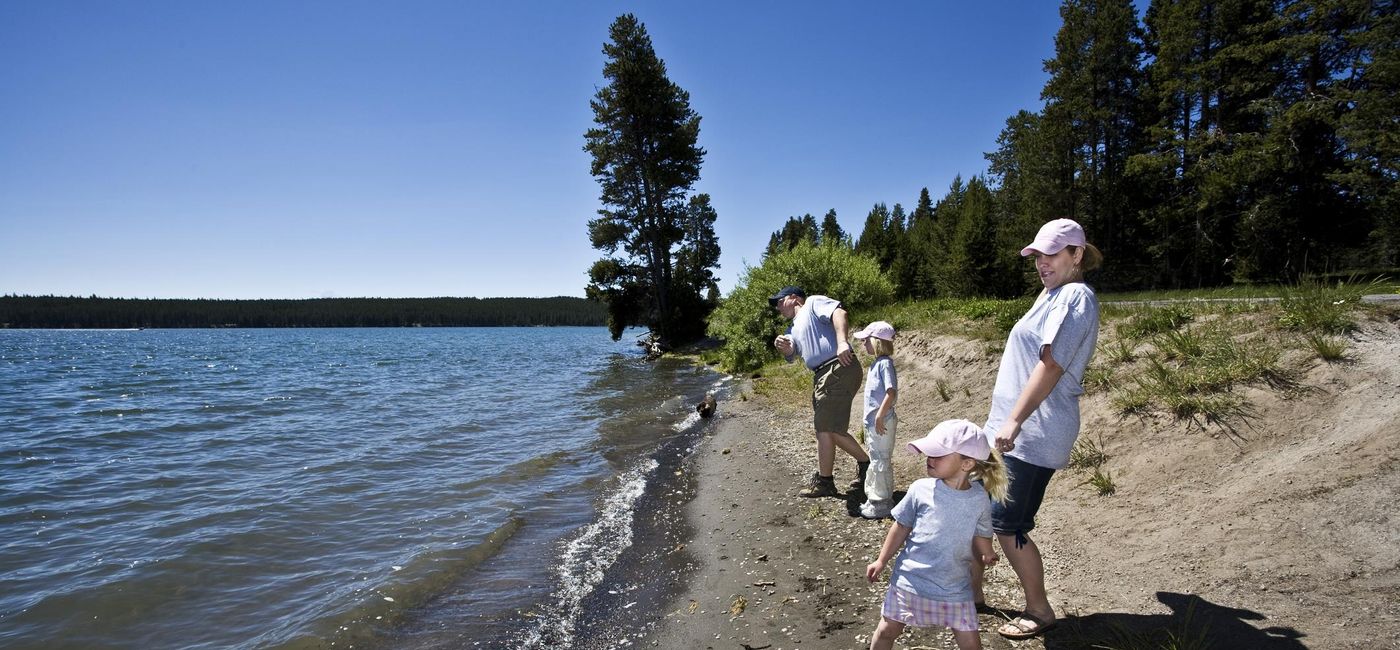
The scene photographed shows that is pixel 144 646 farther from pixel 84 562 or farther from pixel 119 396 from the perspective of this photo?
pixel 119 396

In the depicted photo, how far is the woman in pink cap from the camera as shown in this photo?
9.82ft

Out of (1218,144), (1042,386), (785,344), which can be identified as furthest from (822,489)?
(1218,144)

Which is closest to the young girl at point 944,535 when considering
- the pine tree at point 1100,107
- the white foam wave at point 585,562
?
the white foam wave at point 585,562

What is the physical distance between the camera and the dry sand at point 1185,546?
3266mm

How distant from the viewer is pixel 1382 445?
4.02 metres

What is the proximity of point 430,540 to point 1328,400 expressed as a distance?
8634 millimetres

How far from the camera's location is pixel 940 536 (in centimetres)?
282

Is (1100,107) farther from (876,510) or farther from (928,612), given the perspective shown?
(928,612)

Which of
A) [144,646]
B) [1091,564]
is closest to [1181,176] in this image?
[1091,564]

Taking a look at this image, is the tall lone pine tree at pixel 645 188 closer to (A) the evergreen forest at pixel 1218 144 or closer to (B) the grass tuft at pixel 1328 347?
(A) the evergreen forest at pixel 1218 144

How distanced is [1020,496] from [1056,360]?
2.56 feet

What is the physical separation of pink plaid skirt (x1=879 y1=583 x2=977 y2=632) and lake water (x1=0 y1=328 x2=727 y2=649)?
221 centimetres

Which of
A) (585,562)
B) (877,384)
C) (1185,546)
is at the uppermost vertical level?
(877,384)

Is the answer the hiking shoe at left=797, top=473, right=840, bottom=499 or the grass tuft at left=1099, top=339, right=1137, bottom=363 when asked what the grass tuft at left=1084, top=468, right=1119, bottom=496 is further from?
the hiking shoe at left=797, top=473, right=840, bottom=499
